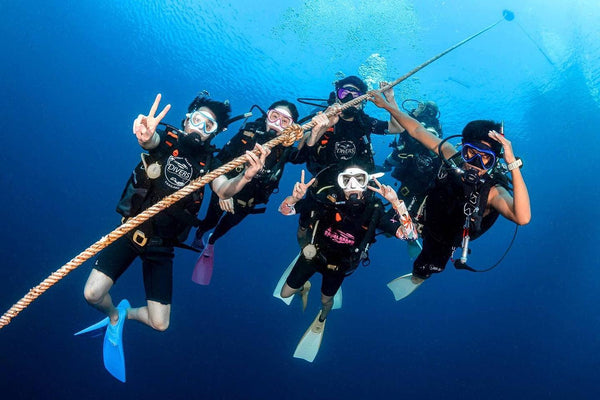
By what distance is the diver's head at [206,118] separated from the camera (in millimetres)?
4402

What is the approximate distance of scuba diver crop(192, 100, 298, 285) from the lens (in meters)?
5.36

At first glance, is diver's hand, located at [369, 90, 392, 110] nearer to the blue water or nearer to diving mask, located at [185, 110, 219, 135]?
diving mask, located at [185, 110, 219, 135]

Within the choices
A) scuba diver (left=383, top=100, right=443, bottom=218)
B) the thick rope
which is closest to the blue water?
scuba diver (left=383, top=100, right=443, bottom=218)

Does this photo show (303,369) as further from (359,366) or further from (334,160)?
(334,160)

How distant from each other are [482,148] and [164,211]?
427 centimetres

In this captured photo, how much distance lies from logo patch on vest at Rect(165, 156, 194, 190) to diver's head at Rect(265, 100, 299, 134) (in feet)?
5.38

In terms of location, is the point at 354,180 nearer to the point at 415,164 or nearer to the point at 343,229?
the point at 343,229

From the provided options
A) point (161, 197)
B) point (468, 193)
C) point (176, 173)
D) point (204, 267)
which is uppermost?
point (468, 193)

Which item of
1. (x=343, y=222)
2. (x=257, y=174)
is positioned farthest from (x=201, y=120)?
(x=343, y=222)

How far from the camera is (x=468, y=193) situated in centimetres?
430

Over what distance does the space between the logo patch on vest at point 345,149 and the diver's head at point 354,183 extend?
1321mm

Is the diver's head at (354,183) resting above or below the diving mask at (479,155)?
below

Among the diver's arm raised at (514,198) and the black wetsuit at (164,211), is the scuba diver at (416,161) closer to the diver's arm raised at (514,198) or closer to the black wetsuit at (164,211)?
the diver's arm raised at (514,198)

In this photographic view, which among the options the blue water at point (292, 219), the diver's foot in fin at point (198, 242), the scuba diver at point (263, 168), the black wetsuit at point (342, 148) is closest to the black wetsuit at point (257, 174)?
the scuba diver at point (263, 168)
